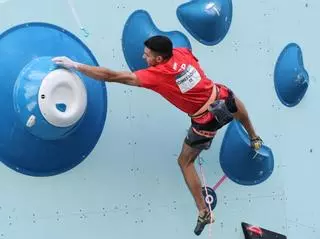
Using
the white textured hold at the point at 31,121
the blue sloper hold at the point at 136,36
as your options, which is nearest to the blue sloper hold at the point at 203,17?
the blue sloper hold at the point at 136,36

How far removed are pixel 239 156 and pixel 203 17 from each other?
3.28 ft

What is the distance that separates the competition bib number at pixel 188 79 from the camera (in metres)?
3.61

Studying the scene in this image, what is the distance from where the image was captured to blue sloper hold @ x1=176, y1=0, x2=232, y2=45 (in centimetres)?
412

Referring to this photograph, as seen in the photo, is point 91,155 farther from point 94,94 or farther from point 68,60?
point 68,60

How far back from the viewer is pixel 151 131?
13.2ft

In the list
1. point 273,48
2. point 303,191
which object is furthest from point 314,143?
point 273,48

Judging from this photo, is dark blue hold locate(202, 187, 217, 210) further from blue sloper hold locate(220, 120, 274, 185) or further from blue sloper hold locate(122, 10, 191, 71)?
blue sloper hold locate(122, 10, 191, 71)

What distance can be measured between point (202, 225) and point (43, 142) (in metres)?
1.15

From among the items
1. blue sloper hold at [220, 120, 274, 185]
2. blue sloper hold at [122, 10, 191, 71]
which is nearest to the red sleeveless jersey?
blue sloper hold at [122, 10, 191, 71]

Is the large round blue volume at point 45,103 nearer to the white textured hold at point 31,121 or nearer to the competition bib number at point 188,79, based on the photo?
the white textured hold at point 31,121

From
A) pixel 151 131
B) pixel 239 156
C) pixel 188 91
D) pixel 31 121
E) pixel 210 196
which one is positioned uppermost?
pixel 31 121

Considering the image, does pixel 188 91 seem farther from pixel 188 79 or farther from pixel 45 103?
pixel 45 103

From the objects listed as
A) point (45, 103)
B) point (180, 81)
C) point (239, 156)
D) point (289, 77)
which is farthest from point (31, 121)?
point (289, 77)

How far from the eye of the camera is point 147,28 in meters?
3.98
